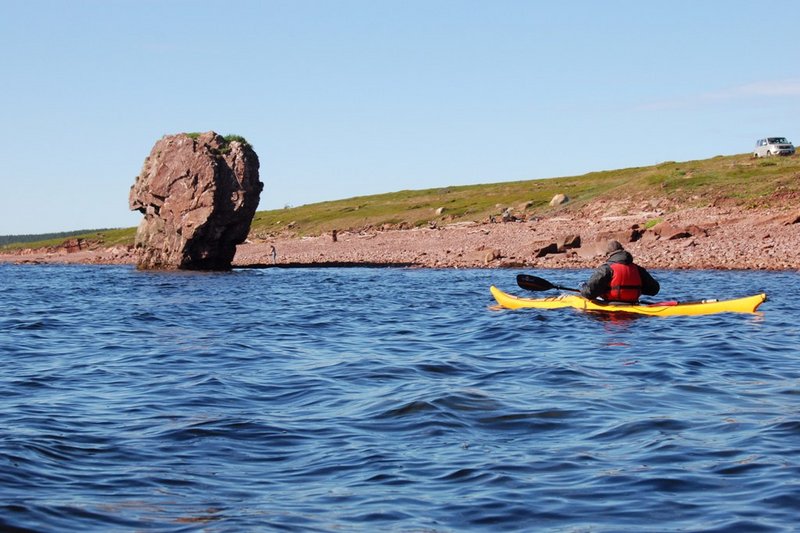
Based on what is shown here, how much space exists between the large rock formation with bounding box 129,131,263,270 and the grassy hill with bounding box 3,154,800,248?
2246cm

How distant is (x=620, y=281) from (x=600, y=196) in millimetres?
41171

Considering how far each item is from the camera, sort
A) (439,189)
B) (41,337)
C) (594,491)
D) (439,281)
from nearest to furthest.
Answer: (594,491)
(41,337)
(439,281)
(439,189)

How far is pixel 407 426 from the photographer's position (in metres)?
9.85

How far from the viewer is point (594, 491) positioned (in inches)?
288

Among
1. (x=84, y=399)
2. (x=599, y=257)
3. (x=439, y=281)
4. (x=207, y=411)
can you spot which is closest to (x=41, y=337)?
(x=84, y=399)

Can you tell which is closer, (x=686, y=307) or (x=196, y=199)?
(x=686, y=307)

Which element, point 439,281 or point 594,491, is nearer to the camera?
point 594,491

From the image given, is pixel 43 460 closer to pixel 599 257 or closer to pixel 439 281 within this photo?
pixel 439 281

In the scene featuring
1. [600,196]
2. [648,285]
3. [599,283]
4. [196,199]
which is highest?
[196,199]

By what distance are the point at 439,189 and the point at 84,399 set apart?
335 feet

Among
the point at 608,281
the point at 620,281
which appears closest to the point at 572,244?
the point at 608,281

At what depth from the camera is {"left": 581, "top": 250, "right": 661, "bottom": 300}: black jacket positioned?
20016mm

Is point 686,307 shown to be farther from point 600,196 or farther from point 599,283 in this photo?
point 600,196

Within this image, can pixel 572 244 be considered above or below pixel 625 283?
above
